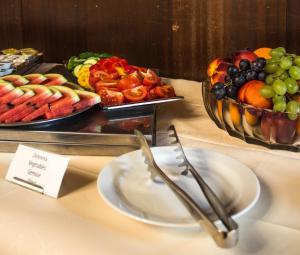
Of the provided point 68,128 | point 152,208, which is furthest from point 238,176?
point 68,128

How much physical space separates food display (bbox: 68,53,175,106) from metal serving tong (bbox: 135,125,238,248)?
23 cm

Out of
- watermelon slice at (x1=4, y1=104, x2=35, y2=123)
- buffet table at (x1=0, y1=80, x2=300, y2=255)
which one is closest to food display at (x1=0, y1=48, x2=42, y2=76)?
watermelon slice at (x1=4, y1=104, x2=35, y2=123)

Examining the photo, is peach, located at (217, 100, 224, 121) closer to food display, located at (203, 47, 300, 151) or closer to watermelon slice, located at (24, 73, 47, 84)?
food display, located at (203, 47, 300, 151)

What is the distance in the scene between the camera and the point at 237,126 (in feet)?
2.83

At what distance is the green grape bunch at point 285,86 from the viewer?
77 centimetres

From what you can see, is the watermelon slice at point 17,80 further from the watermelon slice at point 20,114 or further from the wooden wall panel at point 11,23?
the wooden wall panel at point 11,23

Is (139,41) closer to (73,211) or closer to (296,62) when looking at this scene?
(296,62)

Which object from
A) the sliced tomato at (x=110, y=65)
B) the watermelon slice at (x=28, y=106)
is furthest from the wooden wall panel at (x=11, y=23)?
the watermelon slice at (x=28, y=106)

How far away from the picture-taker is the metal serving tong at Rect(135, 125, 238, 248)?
0.50 meters

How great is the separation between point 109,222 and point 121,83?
1.46 feet

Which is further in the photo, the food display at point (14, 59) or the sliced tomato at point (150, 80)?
the food display at point (14, 59)

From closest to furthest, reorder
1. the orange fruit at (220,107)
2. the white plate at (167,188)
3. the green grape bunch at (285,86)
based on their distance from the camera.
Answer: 1. the white plate at (167,188)
2. the green grape bunch at (285,86)
3. the orange fruit at (220,107)

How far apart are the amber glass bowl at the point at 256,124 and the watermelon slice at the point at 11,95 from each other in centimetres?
39

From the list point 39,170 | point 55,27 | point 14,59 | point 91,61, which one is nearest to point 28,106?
point 39,170
